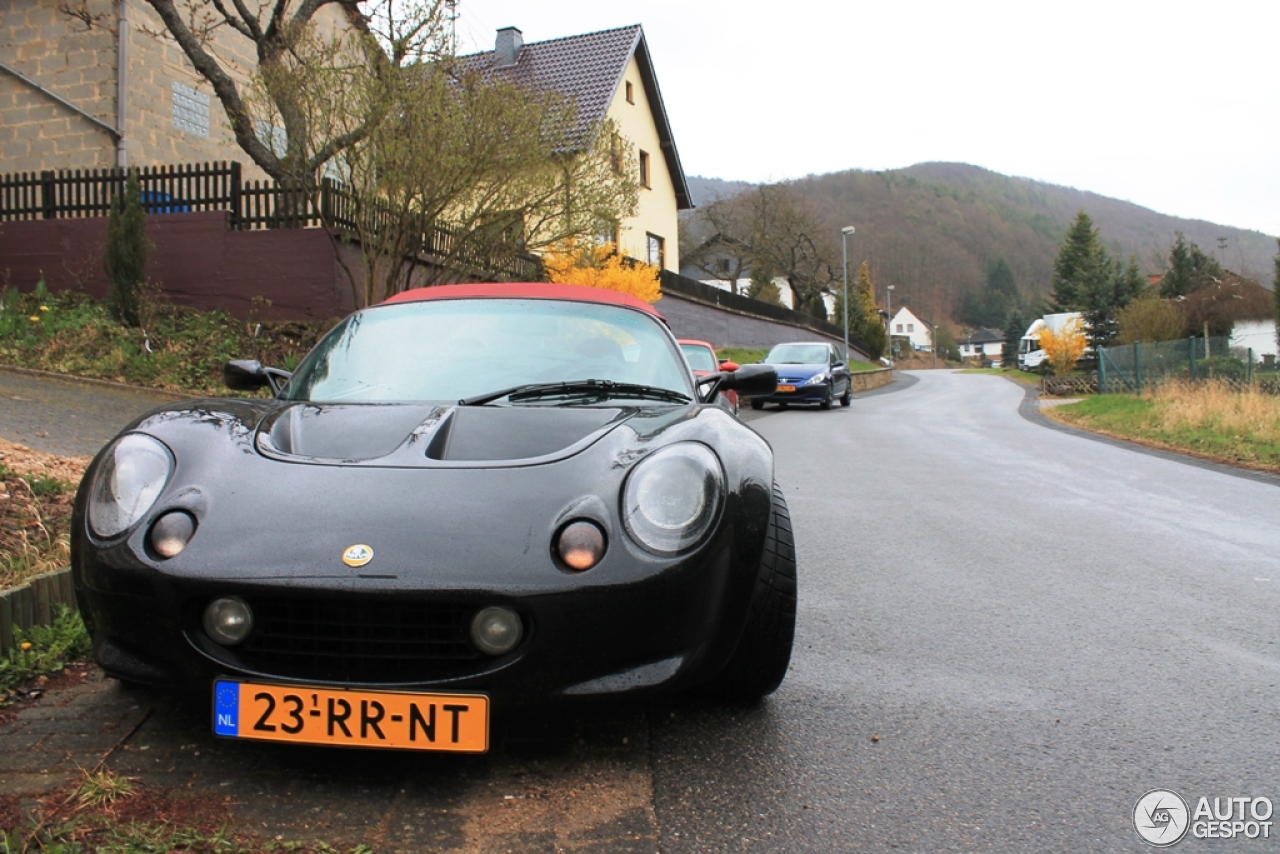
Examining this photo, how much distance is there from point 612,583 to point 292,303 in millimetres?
12338

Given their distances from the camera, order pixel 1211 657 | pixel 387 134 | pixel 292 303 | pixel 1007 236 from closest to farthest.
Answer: pixel 1211 657 → pixel 387 134 → pixel 292 303 → pixel 1007 236

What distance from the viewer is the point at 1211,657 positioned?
11.4ft

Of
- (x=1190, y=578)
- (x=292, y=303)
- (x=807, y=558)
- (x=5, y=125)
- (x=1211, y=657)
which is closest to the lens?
(x=1211, y=657)

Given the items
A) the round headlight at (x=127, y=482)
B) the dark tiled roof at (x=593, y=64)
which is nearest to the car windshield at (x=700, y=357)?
the round headlight at (x=127, y=482)

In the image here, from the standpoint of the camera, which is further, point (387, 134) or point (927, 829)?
point (387, 134)

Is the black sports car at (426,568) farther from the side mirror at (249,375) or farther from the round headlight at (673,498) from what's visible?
the side mirror at (249,375)

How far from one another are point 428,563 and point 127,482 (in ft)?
2.97

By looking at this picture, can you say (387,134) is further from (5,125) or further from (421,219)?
(5,125)

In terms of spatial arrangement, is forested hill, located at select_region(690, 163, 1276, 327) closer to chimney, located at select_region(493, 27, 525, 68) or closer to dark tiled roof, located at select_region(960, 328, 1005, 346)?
dark tiled roof, located at select_region(960, 328, 1005, 346)

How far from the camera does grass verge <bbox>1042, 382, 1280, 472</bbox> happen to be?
11711 mm

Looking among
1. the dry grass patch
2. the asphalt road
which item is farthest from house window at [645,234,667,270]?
the asphalt road

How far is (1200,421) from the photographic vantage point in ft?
47.4

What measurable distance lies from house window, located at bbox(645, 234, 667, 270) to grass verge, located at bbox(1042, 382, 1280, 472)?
16.8m

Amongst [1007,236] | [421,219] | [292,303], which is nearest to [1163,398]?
[421,219]
